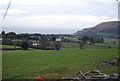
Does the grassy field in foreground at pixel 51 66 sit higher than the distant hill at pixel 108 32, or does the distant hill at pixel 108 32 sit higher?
the distant hill at pixel 108 32

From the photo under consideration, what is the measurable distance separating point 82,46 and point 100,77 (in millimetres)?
38337

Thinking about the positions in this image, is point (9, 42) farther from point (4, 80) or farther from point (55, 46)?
point (4, 80)

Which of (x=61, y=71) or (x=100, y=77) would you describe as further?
(x=61, y=71)

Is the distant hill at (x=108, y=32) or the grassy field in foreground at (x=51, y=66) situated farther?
the distant hill at (x=108, y=32)

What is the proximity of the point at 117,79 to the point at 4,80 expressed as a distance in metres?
6.51

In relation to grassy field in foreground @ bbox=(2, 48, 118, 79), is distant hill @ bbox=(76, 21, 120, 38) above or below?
above

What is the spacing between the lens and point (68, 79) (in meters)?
10.7

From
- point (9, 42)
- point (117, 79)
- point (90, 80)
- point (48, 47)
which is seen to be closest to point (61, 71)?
point (90, 80)

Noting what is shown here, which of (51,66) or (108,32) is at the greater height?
(108,32)

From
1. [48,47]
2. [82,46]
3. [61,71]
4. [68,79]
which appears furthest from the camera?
[82,46]

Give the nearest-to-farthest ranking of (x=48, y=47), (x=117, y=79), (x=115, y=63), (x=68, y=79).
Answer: (x=117, y=79) → (x=68, y=79) → (x=115, y=63) → (x=48, y=47)

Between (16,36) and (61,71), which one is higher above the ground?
(16,36)

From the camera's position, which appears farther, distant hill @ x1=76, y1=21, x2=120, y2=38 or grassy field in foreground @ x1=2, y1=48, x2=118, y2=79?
distant hill @ x1=76, y1=21, x2=120, y2=38

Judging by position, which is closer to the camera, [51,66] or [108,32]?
[51,66]
